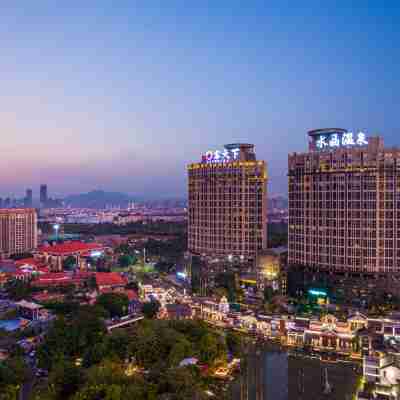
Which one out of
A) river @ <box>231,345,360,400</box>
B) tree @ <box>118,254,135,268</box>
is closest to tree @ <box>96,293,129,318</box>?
river @ <box>231,345,360,400</box>

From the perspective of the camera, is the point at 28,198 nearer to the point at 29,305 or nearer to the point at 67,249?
the point at 67,249

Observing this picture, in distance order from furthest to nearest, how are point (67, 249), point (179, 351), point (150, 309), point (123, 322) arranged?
point (67, 249)
point (150, 309)
point (123, 322)
point (179, 351)

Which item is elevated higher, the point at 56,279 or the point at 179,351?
the point at 179,351

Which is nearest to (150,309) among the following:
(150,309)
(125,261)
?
(150,309)

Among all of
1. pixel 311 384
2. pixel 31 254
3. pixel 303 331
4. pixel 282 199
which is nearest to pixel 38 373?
pixel 311 384

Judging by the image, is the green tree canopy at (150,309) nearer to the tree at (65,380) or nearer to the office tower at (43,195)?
the tree at (65,380)

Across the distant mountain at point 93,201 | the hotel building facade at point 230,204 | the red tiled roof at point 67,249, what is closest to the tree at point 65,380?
the hotel building facade at point 230,204

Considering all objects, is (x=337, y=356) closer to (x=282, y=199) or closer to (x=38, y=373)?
(x=38, y=373)
